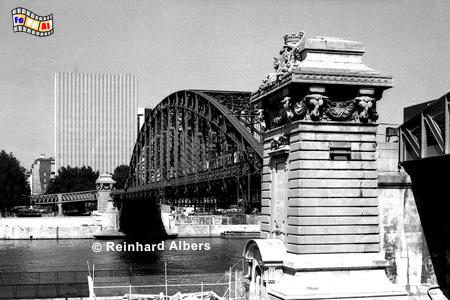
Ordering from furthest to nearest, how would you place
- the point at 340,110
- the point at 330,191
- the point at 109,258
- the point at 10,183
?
1. the point at 10,183
2. the point at 109,258
3. the point at 340,110
4. the point at 330,191

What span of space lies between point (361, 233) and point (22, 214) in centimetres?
16084

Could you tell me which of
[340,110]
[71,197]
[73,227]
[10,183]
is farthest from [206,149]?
[71,197]

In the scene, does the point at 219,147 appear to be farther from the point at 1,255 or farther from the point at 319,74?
the point at 319,74

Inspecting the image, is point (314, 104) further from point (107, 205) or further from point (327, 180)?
point (107, 205)

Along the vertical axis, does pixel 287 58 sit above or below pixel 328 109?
above

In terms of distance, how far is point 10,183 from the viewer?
6521 inches

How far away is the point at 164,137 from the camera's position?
137 meters

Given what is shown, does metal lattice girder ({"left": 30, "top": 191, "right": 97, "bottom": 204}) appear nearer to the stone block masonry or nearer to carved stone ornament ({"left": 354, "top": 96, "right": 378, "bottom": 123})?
the stone block masonry

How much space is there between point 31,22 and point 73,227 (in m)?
103

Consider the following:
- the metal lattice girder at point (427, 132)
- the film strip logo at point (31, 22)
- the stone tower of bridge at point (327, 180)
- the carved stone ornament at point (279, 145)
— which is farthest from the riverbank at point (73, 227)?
the stone tower of bridge at point (327, 180)

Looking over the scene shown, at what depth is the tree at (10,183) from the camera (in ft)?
539

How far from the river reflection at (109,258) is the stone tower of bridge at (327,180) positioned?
165ft

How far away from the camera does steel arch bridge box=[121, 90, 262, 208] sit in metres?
70.6

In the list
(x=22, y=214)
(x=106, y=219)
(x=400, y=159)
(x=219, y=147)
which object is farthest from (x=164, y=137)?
(x=400, y=159)
